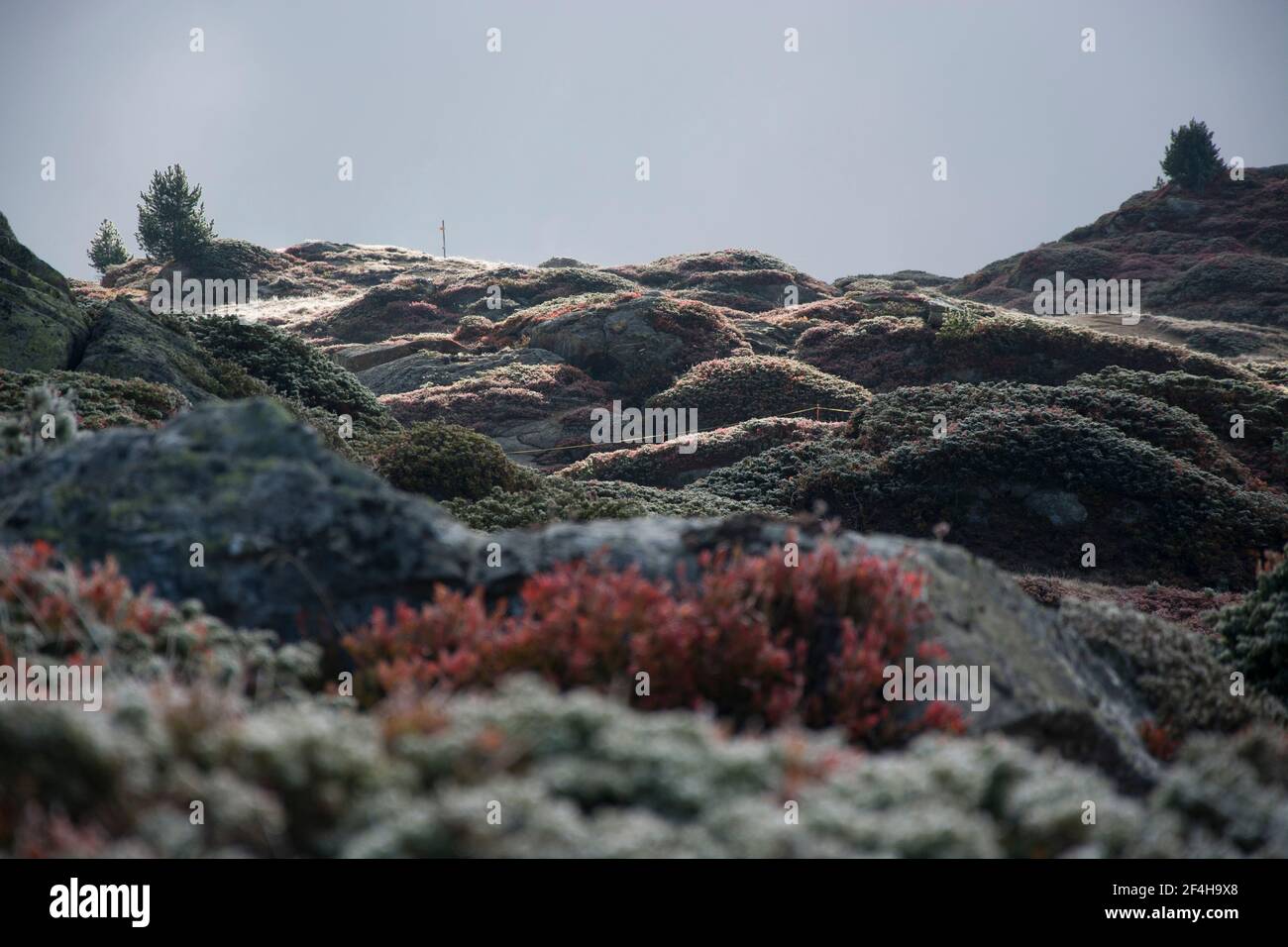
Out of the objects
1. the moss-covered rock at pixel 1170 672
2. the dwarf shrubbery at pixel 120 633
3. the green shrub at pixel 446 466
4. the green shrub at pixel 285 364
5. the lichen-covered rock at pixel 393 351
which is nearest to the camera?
the dwarf shrubbery at pixel 120 633

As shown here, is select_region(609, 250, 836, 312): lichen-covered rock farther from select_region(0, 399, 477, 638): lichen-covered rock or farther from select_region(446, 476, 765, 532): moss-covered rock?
select_region(0, 399, 477, 638): lichen-covered rock

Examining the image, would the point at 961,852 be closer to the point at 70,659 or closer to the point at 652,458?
the point at 70,659

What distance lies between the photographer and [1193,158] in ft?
199

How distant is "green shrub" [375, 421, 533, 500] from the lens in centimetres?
1299

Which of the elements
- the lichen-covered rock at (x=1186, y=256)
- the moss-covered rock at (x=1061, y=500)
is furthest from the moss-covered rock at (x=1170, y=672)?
the lichen-covered rock at (x=1186, y=256)

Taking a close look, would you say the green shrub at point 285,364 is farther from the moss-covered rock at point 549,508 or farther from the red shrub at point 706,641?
the red shrub at point 706,641

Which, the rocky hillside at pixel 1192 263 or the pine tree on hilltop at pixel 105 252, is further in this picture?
the pine tree on hilltop at pixel 105 252

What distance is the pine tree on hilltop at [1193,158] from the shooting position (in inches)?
2383

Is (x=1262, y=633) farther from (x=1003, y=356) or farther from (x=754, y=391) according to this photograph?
(x=1003, y=356)

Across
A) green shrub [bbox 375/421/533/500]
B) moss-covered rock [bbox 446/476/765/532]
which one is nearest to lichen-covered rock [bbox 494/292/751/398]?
moss-covered rock [bbox 446/476/765/532]

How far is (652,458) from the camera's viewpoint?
22156 mm

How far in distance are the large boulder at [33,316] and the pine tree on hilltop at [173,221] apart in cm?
5732

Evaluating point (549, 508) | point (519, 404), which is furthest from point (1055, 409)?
point (519, 404)

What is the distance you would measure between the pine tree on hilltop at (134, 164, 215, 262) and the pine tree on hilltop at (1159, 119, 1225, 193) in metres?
70.3
